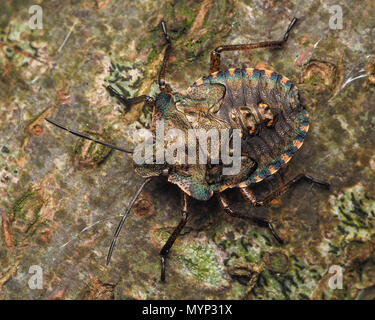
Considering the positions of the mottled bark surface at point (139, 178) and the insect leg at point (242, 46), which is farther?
the insect leg at point (242, 46)

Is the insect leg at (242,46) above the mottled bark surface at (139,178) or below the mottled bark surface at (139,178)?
above

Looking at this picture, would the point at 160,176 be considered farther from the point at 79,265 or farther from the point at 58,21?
the point at 58,21

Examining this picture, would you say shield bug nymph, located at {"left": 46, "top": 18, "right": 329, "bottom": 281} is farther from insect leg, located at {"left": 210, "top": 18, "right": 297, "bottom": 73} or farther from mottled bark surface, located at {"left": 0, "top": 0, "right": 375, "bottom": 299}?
mottled bark surface, located at {"left": 0, "top": 0, "right": 375, "bottom": 299}

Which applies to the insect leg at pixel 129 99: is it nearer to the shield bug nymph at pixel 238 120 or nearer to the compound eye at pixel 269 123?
the shield bug nymph at pixel 238 120

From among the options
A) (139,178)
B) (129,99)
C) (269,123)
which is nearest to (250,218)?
(269,123)

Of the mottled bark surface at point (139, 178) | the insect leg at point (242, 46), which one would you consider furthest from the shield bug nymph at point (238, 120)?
the mottled bark surface at point (139, 178)

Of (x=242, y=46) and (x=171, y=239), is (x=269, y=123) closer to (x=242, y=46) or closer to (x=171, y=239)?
(x=242, y=46)

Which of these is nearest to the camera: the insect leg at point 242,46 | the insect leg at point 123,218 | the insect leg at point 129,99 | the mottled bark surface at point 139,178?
the insect leg at point 123,218

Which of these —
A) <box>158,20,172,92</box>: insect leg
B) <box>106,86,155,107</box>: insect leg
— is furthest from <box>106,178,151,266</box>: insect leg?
<box>158,20,172,92</box>: insect leg
